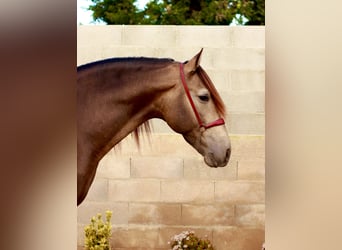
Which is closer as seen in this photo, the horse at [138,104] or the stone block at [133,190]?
the horse at [138,104]

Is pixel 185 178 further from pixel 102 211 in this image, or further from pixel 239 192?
pixel 102 211

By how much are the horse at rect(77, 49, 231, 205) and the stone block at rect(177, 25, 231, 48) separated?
0.29 meters

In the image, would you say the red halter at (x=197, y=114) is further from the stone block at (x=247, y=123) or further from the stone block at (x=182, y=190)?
the stone block at (x=182, y=190)

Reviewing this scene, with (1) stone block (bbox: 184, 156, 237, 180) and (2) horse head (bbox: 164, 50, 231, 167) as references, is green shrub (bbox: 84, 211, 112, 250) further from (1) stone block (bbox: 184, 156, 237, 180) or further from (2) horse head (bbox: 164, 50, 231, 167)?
(2) horse head (bbox: 164, 50, 231, 167)

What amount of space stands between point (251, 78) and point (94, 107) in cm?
124

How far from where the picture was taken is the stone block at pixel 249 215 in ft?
14.8

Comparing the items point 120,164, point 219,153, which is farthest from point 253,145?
point 120,164

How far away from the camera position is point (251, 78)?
453cm

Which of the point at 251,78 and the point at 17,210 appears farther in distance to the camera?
the point at 251,78

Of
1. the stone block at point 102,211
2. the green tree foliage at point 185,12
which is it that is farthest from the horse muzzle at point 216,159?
the green tree foliage at point 185,12

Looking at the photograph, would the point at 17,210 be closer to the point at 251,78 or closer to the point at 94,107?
the point at 94,107

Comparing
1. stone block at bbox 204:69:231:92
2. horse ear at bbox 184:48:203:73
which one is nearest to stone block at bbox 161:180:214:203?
stone block at bbox 204:69:231:92

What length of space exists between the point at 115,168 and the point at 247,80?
4.06 ft

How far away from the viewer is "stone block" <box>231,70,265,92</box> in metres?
4.51
